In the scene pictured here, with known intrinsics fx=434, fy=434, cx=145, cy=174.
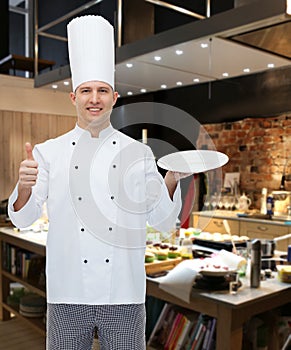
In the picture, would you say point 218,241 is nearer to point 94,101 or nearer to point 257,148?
point 94,101

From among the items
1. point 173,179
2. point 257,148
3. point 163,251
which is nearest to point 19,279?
point 163,251

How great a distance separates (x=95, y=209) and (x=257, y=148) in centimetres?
378

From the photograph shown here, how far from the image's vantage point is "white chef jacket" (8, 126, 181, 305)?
113 centimetres

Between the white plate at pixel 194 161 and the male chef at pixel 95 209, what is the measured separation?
3cm

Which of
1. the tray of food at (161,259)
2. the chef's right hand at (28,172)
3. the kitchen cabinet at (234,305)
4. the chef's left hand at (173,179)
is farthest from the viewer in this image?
the tray of food at (161,259)

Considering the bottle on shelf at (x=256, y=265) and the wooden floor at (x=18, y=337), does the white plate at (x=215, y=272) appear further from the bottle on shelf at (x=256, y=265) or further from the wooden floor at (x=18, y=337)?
the wooden floor at (x=18, y=337)

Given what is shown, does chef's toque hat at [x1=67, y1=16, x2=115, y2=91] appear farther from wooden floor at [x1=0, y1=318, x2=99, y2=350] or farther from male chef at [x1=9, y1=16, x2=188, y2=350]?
wooden floor at [x1=0, y1=318, x2=99, y2=350]

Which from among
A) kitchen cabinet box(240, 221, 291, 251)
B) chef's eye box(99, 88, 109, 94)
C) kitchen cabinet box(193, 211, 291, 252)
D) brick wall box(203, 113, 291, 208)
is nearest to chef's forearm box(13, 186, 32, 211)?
chef's eye box(99, 88, 109, 94)

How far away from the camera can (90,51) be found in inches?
45.3

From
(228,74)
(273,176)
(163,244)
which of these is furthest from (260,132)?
(163,244)

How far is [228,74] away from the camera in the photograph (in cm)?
394

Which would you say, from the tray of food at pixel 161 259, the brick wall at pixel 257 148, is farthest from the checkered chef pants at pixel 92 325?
the brick wall at pixel 257 148

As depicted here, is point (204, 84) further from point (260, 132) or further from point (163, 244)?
point (163, 244)

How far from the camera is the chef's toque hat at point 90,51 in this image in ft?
3.67
